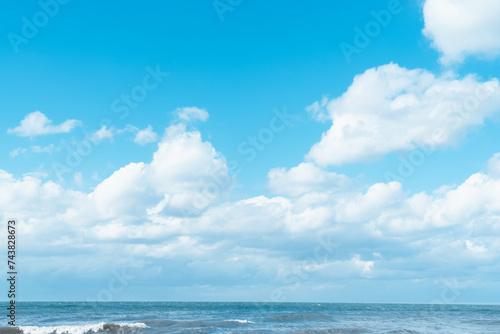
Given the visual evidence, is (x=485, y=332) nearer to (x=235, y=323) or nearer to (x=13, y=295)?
(x=235, y=323)

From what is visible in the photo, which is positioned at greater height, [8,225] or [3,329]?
[8,225]

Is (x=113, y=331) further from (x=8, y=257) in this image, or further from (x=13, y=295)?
(x=8, y=257)

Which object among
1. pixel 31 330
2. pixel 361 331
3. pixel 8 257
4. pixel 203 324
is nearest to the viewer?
pixel 8 257

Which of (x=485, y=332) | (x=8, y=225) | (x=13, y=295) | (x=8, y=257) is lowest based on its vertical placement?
(x=485, y=332)

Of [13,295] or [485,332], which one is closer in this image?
[13,295]

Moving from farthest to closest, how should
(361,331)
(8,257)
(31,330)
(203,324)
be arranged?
(203,324) < (361,331) < (31,330) < (8,257)

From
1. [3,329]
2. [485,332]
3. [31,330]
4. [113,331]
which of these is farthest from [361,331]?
[3,329]

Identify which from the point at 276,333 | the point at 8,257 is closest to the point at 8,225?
the point at 8,257

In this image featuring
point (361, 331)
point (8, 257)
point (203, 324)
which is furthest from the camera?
point (203, 324)

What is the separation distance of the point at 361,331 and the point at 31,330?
31883 millimetres

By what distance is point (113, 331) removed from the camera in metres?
40.9

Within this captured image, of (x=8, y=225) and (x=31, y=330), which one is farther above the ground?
(x=8, y=225)

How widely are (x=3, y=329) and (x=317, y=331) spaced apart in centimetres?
3025

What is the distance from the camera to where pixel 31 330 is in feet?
132
